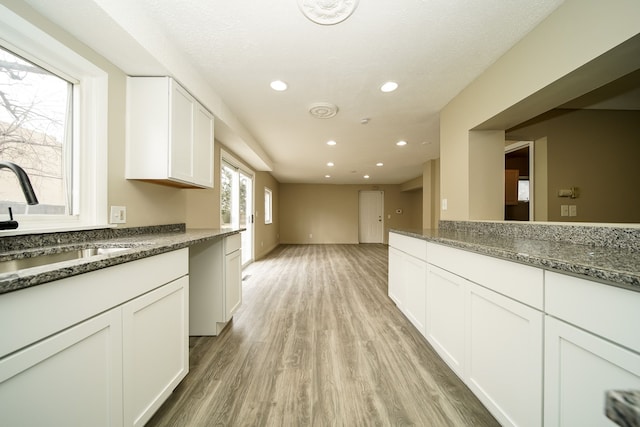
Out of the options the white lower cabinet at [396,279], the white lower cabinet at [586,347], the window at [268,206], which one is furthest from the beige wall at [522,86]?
the window at [268,206]

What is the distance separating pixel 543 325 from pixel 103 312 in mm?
1637

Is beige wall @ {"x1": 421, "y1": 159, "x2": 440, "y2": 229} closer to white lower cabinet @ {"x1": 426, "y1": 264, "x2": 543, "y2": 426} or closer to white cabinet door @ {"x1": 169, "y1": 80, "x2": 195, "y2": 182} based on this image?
white lower cabinet @ {"x1": 426, "y1": 264, "x2": 543, "y2": 426}

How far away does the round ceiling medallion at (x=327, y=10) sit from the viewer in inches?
51.9

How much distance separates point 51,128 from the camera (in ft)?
4.33

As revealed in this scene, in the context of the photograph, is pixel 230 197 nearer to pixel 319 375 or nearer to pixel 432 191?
pixel 319 375

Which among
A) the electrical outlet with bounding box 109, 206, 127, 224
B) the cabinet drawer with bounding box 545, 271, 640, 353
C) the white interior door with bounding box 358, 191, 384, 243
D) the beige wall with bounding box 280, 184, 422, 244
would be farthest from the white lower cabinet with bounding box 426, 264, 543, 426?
the white interior door with bounding box 358, 191, 384, 243

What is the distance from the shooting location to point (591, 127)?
245cm

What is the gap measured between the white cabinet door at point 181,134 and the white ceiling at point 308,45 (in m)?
0.20

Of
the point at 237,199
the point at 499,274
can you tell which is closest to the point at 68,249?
the point at 499,274

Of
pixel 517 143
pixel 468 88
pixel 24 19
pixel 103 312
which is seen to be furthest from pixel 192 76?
pixel 517 143

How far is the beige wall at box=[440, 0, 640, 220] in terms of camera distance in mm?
1163

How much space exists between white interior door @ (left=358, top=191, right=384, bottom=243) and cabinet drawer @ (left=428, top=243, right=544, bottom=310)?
7.14 meters

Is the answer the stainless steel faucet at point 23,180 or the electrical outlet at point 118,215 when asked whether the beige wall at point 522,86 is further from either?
the electrical outlet at point 118,215

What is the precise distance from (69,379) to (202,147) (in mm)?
1894
